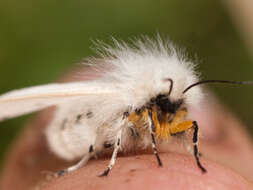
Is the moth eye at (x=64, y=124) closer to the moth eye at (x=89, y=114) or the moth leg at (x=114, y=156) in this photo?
the moth eye at (x=89, y=114)

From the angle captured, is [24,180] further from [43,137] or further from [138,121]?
[138,121]

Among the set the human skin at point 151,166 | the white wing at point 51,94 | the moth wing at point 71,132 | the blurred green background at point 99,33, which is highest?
the blurred green background at point 99,33

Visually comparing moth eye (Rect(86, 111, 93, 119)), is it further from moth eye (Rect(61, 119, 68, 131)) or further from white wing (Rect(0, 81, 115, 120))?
moth eye (Rect(61, 119, 68, 131))

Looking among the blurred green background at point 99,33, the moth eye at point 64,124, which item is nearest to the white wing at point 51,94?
the moth eye at point 64,124

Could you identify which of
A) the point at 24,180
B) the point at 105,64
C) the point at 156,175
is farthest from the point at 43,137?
the point at 156,175

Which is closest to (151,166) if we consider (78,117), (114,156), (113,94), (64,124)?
(114,156)

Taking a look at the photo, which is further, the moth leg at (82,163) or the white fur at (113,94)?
the moth leg at (82,163)

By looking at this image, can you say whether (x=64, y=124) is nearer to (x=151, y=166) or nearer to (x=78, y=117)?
(x=78, y=117)
